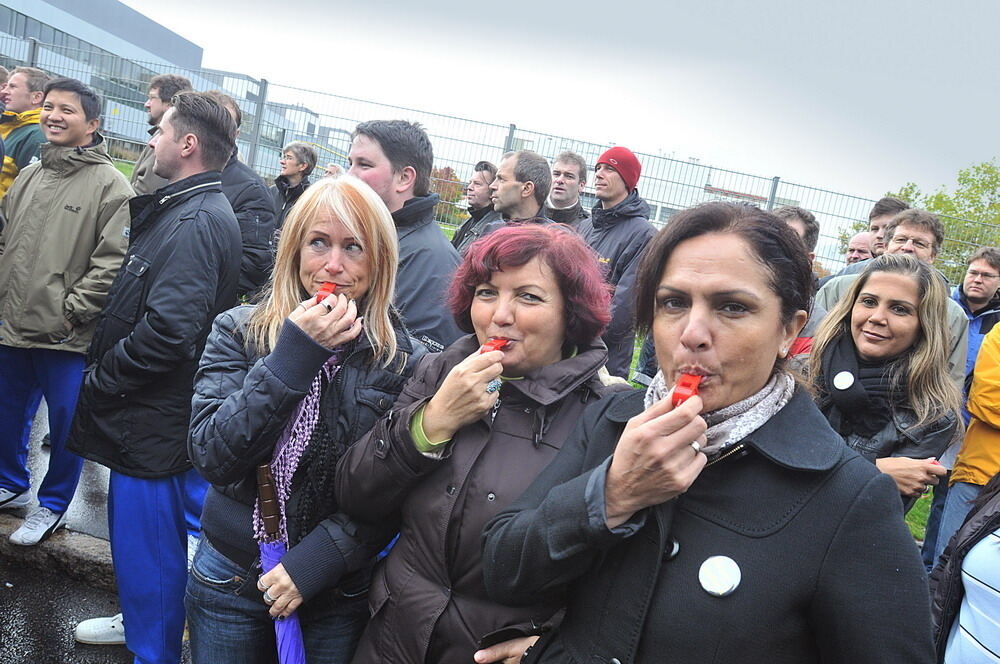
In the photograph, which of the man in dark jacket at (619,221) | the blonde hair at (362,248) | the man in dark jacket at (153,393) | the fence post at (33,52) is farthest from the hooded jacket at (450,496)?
the fence post at (33,52)

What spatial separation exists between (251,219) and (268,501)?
368 cm

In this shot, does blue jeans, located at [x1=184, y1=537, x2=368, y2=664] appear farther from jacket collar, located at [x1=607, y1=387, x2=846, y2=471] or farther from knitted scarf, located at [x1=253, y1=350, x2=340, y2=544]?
jacket collar, located at [x1=607, y1=387, x2=846, y2=471]

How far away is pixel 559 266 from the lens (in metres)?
2.20

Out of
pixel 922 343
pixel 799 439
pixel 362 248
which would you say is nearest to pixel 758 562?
pixel 799 439

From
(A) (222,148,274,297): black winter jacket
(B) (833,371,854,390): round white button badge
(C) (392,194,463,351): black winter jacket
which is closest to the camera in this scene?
(B) (833,371,854,390): round white button badge

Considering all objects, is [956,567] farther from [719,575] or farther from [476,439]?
[476,439]

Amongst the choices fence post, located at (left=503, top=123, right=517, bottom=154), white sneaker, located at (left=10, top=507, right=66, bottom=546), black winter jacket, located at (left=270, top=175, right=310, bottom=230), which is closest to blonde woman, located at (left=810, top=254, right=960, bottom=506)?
white sneaker, located at (left=10, top=507, right=66, bottom=546)

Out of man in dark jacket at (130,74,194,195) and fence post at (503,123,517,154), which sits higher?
fence post at (503,123,517,154)

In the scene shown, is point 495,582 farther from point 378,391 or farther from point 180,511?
point 180,511

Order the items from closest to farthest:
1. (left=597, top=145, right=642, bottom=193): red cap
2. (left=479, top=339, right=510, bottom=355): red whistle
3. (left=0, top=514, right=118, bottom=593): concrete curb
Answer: (left=479, top=339, right=510, bottom=355): red whistle < (left=0, top=514, right=118, bottom=593): concrete curb < (left=597, top=145, right=642, bottom=193): red cap

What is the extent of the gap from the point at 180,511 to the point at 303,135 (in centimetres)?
755

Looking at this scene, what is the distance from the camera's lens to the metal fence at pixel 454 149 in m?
9.27

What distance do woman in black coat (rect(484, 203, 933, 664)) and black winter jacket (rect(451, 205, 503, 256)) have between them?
4983 mm

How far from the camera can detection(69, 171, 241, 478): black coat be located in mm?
3193
